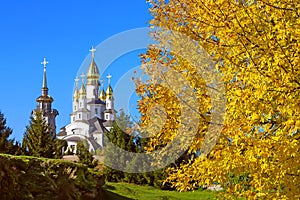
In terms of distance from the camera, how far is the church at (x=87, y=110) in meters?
62.3

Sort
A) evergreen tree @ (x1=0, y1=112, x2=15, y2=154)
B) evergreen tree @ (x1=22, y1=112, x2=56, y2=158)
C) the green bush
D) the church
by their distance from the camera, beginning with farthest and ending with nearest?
the church → evergreen tree @ (x1=22, y1=112, x2=56, y2=158) → evergreen tree @ (x1=0, y1=112, x2=15, y2=154) → the green bush

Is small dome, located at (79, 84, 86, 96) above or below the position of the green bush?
above

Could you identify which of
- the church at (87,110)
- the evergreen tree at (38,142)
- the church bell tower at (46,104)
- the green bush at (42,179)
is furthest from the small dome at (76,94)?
the green bush at (42,179)

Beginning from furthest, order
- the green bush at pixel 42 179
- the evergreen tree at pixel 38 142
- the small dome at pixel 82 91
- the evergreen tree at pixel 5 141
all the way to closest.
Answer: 1. the small dome at pixel 82 91
2. the evergreen tree at pixel 38 142
3. the evergreen tree at pixel 5 141
4. the green bush at pixel 42 179

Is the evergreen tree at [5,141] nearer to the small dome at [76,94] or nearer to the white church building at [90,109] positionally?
the white church building at [90,109]

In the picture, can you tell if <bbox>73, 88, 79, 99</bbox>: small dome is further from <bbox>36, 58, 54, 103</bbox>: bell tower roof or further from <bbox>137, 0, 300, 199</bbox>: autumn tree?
<bbox>137, 0, 300, 199</bbox>: autumn tree

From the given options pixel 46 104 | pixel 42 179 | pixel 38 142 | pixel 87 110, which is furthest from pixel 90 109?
pixel 42 179

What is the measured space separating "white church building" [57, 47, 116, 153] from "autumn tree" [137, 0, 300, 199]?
55772mm

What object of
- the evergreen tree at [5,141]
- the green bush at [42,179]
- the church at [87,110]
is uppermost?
the church at [87,110]

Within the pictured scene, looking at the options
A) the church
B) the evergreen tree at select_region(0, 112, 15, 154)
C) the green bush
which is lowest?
the green bush

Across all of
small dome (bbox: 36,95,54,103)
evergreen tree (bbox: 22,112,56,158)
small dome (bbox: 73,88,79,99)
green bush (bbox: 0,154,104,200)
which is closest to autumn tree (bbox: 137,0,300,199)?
green bush (bbox: 0,154,104,200)

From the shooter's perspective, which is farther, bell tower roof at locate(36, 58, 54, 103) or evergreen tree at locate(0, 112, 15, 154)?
bell tower roof at locate(36, 58, 54, 103)

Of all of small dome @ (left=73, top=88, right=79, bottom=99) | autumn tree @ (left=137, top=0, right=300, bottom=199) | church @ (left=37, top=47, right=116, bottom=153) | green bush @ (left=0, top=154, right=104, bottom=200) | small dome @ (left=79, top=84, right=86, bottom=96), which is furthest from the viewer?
small dome @ (left=73, top=88, right=79, bottom=99)

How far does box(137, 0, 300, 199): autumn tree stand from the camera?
489 cm
